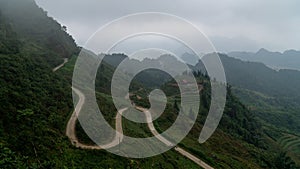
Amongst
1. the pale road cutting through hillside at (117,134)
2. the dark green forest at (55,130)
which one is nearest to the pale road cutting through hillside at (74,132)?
the pale road cutting through hillside at (117,134)

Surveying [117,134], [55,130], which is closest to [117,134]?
[117,134]

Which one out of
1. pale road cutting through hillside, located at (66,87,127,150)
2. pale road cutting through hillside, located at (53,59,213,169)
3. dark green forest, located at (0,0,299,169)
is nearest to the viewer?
dark green forest, located at (0,0,299,169)

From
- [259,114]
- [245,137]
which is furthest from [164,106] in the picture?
[259,114]

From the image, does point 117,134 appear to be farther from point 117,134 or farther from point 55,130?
point 55,130

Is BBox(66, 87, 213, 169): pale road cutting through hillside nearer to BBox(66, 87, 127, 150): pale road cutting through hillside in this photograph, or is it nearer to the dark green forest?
BBox(66, 87, 127, 150): pale road cutting through hillside

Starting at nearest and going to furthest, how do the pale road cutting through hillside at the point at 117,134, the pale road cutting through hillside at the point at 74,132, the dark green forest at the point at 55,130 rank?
the dark green forest at the point at 55,130, the pale road cutting through hillside at the point at 74,132, the pale road cutting through hillside at the point at 117,134

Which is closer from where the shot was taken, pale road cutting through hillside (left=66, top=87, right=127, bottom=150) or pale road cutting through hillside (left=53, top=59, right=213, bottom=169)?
pale road cutting through hillside (left=66, top=87, right=127, bottom=150)

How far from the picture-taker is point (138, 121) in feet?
161

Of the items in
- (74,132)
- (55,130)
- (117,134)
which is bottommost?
(55,130)

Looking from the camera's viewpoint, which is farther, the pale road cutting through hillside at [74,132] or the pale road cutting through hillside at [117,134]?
the pale road cutting through hillside at [117,134]

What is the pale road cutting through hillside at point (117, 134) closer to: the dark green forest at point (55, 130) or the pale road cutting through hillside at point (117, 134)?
the pale road cutting through hillside at point (117, 134)

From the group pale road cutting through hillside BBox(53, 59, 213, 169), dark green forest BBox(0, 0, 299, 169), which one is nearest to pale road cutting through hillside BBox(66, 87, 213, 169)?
pale road cutting through hillside BBox(53, 59, 213, 169)

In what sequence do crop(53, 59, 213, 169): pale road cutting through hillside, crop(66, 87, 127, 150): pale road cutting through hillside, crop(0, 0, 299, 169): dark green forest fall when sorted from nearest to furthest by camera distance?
crop(0, 0, 299, 169): dark green forest → crop(66, 87, 127, 150): pale road cutting through hillside → crop(53, 59, 213, 169): pale road cutting through hillside

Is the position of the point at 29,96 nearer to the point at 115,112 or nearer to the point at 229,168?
the point at 115,112
